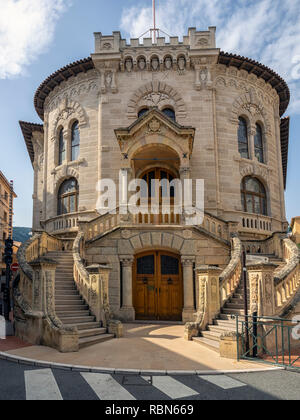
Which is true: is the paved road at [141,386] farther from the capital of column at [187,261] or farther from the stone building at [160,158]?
the capital of column at [187,261]

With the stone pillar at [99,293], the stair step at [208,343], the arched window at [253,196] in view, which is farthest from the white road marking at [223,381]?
the arched window at [253,196]

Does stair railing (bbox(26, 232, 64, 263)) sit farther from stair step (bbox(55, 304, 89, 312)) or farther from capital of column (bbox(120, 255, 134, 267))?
capital of column (bbox(120, 255, 134, 267))

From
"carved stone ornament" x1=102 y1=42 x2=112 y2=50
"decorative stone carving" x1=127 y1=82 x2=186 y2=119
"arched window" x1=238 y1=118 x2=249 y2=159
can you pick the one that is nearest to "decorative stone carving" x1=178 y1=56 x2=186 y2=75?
"decorative stone carving" x1=127 y1=82 x2=186 y2=119

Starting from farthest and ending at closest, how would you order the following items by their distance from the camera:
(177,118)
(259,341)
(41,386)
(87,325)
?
(177,118), (87,325), (259,341), (41,386)

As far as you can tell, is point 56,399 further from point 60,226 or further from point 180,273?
point 60,226

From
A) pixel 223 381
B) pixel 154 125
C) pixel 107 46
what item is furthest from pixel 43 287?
pixel 107 46

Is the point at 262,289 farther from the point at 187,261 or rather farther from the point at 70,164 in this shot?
the point at 70,164

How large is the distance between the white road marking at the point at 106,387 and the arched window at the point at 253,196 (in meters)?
15.5

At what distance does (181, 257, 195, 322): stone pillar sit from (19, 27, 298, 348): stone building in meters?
0.04

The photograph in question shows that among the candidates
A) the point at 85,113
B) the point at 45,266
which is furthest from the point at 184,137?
the point at 45,266

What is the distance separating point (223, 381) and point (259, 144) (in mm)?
18178

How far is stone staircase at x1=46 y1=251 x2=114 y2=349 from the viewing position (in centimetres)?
1086

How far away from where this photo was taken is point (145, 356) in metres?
9.07

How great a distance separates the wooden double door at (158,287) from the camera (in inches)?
613
